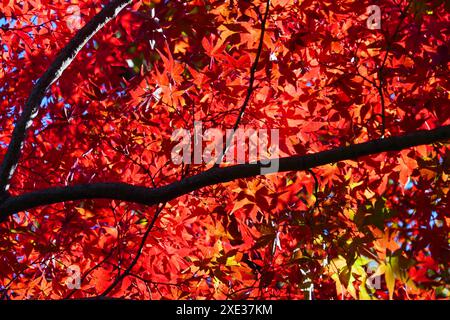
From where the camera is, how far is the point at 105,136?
4.41 meters

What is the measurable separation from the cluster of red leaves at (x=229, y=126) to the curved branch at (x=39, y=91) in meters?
0.61

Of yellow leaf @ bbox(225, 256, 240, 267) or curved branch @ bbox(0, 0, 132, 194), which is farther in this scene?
yellow leaf @ bbox(225, 256, 240, 267)

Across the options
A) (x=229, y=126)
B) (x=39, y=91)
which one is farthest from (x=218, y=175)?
(x=229, y=126)

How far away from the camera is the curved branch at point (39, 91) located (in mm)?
2795

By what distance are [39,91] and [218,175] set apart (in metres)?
1.03

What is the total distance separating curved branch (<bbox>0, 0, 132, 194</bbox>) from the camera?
279 cm

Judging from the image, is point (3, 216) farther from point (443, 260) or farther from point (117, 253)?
point (443, 260)

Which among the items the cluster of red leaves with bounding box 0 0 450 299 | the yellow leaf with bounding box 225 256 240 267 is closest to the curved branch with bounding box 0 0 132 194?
the cluster of red leaves with bounding box 0 0 450 299

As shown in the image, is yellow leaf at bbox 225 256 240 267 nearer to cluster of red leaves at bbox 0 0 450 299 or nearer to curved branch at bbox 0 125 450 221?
cluster of red leaves at bbox 0 0 450 299

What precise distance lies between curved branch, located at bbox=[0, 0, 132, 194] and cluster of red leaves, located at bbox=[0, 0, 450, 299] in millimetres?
608

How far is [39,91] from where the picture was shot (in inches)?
115

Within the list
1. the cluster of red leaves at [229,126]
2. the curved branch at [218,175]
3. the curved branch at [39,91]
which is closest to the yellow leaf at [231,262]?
the cluster of red leaves at [229,126]

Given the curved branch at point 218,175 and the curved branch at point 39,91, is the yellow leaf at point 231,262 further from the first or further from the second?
the curved branch at point 39,91
